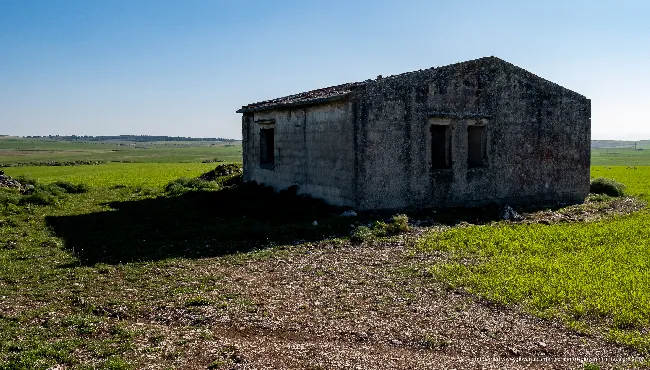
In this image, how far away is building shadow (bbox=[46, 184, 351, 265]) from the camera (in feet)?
41.2

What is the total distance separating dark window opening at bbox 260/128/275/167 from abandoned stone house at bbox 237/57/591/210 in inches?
1.7

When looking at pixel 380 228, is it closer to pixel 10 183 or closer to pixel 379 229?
pixel 379 229

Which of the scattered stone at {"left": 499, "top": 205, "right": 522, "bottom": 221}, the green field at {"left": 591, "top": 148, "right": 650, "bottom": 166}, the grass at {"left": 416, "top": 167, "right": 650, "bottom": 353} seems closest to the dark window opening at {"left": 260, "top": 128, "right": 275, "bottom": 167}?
the scattered stone at {"left": 499, "top": 205, "right": 522, "bottom": 221}

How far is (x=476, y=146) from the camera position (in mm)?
20109

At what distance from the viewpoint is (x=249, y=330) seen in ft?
24.1

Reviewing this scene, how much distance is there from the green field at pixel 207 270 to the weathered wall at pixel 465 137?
2428 mm

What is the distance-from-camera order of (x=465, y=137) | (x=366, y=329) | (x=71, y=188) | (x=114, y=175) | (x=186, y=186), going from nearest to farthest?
(x=366, y=329)
(x=465, y=137)
(x=71, y=188)
(x=186, y=186)
(x=114, y=175)

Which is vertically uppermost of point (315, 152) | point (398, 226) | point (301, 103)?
point (301, 103)

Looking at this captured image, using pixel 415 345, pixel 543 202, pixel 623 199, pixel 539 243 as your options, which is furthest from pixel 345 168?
pixel 623 199

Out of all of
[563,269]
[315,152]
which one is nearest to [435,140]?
[315,152]

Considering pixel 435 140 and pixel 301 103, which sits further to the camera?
pixel 435 140

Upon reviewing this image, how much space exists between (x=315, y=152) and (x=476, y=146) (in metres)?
6.07

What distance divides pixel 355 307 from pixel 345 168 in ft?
28.2

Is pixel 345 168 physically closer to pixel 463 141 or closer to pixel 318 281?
pixel 463 141
